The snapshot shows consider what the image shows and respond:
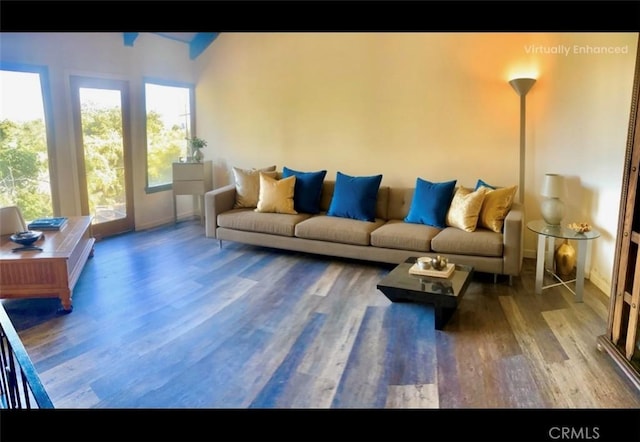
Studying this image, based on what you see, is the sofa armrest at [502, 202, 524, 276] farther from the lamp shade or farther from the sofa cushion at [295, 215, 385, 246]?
the sofa cushion at [295, 215, 385, 246]

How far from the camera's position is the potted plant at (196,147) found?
566 cm

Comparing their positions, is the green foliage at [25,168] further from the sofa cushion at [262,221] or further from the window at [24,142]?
the sofa cushion at [262,221]

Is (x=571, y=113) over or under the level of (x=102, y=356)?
over

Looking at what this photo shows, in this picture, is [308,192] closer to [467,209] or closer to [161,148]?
[467,209]

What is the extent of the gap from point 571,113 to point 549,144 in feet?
1.17

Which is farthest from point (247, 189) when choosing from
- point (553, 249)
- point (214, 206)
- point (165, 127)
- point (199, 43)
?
point (553, 249)

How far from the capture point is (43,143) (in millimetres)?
4285

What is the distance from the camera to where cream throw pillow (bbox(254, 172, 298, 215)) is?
4512 mm

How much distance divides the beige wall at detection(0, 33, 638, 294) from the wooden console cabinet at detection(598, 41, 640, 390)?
1115mm

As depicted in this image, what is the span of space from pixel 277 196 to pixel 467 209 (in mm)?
1959

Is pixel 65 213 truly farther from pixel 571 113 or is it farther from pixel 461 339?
pixel 571 113

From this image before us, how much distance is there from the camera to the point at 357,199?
4289 millimetres

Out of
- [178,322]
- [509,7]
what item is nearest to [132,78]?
[178,322]

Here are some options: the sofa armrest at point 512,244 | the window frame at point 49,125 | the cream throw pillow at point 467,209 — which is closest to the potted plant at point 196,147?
the window frame at point 49,125
